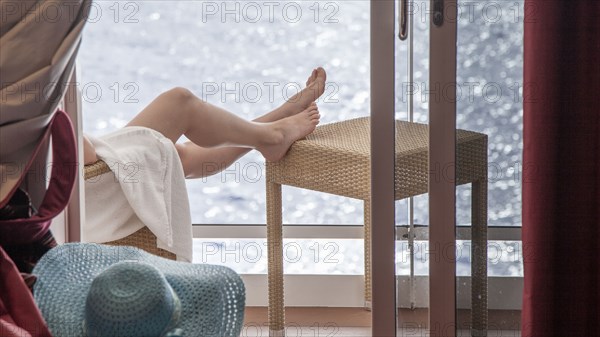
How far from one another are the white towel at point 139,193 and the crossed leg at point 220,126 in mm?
177

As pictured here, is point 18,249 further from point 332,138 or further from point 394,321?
point 332,138

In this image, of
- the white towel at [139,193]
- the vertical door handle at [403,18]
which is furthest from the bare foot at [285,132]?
the vertical door handle at [403,18]

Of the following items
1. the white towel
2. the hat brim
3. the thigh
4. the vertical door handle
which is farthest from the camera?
the thigh

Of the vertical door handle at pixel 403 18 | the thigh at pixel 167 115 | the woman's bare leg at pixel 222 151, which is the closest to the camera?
the vertical door handle at pixel 403 18

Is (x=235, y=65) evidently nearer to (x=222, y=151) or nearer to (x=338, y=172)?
(x=222, y=151)

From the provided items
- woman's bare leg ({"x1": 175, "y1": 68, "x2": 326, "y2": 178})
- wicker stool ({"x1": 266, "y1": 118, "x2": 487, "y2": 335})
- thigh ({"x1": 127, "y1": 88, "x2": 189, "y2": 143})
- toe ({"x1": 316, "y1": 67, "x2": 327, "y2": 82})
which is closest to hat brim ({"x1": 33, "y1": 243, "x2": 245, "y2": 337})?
wicker stool ({"x1": 266, "y1": 118, "x2": 487, "y2": 335})

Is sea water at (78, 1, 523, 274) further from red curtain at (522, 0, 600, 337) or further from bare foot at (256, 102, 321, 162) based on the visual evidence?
red curtain at (522, 0, 600, 337)

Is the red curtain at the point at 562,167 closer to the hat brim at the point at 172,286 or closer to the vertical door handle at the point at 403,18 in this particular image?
the vertical door handle at the point at 403,18

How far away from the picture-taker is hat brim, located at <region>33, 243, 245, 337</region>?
4.34ft

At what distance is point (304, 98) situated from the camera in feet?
9.21

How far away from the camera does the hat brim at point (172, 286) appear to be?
1324 millimetres

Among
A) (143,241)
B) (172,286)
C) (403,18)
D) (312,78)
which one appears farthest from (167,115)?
(172,286)

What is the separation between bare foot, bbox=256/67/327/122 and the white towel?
1.68 feet

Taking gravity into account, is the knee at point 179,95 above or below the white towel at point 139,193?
above
